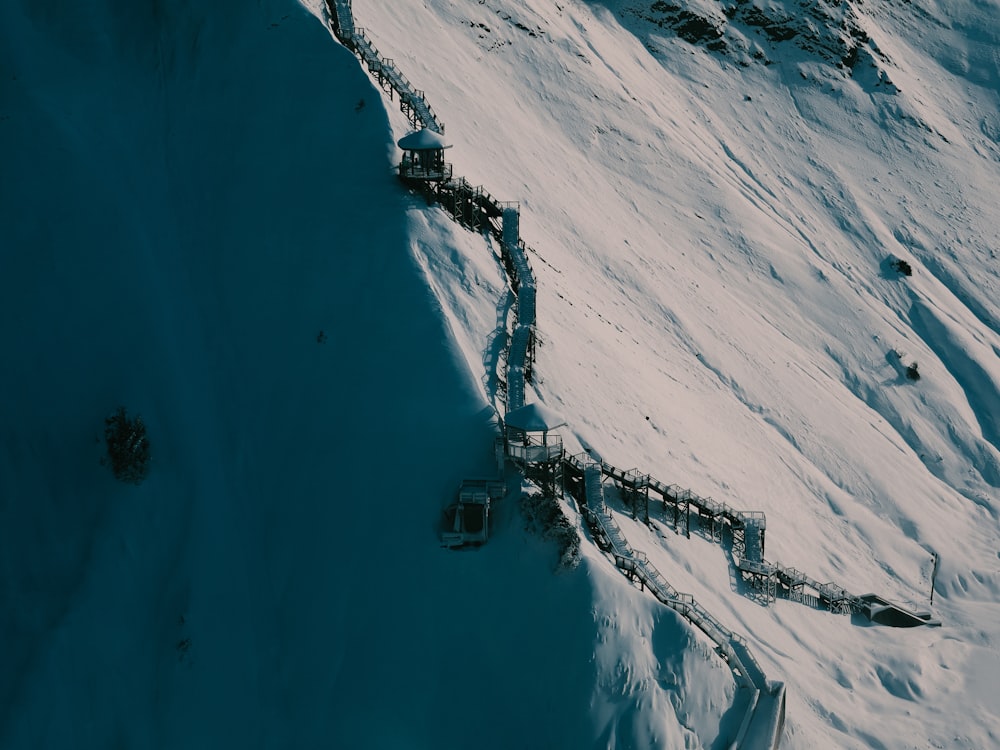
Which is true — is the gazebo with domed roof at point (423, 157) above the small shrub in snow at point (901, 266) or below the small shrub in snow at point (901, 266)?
above

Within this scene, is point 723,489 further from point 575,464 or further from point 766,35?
point 766,35

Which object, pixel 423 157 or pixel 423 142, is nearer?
pixel 423 142

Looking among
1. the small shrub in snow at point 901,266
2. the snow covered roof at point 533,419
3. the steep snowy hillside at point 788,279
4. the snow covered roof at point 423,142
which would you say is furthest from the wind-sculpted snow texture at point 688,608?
the small shrub in snow at point 901,266

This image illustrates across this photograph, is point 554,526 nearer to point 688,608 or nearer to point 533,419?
point 533,419

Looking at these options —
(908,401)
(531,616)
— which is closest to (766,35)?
(908,401)

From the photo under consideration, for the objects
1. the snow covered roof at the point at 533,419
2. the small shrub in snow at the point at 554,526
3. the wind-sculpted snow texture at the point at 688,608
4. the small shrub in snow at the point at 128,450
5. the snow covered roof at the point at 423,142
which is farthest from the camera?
the snow covered roof at the point at 423,142

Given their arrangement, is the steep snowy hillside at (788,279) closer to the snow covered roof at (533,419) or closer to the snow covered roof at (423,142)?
the snow covered roof at (533,419)

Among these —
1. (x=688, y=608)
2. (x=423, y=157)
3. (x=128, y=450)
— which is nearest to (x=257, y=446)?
(x=128, y=450)
